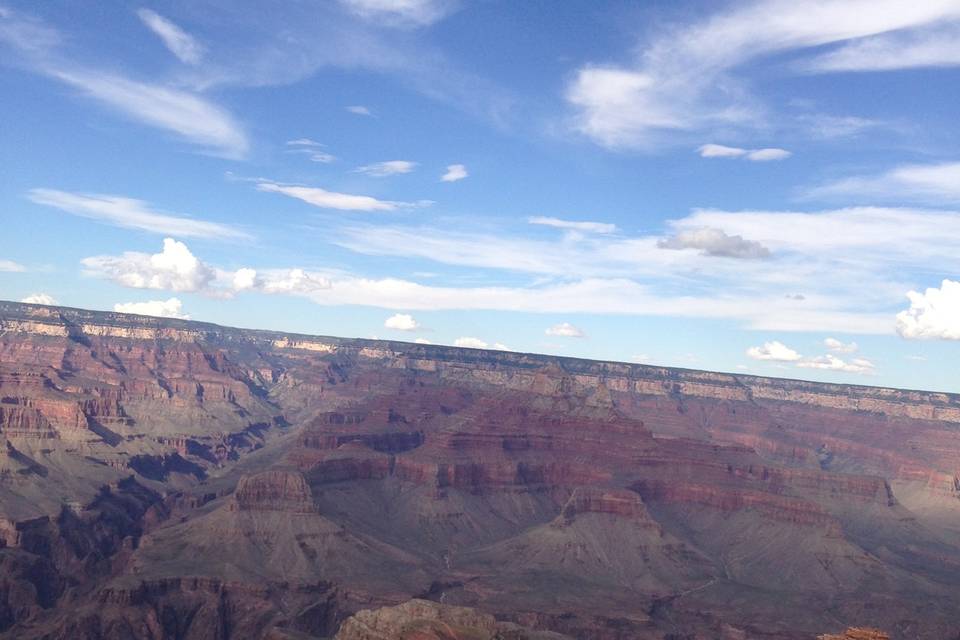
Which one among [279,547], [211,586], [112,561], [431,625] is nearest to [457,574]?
[279,547]

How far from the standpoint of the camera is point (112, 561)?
200 metres

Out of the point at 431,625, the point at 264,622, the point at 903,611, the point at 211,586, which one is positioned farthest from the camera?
the point at 903,611

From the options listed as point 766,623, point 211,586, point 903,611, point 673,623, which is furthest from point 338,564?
point 903,611

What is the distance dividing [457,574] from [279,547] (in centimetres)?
3518

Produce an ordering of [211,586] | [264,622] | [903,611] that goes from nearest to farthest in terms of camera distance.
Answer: [264,622], [211,586], [903,611]

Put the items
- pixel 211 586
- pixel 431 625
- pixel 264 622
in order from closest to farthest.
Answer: pixel 431 625 < pixel 264 622 < pixel 211 586

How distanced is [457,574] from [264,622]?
148ft

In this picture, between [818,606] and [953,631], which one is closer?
[953,631]

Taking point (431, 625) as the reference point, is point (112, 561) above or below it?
below

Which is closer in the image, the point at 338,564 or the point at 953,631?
the point at 953,631

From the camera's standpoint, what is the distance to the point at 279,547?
196250 mm

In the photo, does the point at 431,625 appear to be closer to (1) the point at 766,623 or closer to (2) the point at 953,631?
(1) the point at 766,623

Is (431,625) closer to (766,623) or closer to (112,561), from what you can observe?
(766,623)

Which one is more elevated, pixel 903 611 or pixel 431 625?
pixel 431 625
